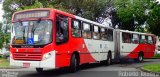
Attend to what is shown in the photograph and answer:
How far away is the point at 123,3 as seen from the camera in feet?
157

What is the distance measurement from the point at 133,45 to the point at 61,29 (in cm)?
1437

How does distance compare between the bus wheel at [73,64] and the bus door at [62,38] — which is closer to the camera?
the bus door at [62,38]

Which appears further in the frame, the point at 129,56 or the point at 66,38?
the point at 129,56

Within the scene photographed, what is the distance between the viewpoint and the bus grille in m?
15.4

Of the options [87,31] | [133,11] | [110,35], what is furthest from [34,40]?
[133,11]

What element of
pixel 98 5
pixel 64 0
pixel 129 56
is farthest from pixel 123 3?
pixel 129 56

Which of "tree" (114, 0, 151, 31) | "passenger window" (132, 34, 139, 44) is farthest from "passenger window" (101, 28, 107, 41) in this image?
"tree" (114, 0, 151, 31)

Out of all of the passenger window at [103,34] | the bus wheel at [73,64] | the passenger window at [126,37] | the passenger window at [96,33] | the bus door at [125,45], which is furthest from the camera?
the passenger window at [126,37]

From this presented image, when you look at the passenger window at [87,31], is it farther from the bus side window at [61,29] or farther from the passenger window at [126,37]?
the passenger window at [126,37]

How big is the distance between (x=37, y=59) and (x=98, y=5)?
117ft

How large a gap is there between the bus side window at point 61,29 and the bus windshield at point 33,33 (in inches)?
22.3

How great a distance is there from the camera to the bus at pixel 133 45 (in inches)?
1105

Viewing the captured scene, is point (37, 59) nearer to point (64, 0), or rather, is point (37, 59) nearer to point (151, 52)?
point (151, 52)

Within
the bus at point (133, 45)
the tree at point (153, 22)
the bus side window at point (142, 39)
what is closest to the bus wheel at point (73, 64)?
the bus at point (133, 45)
